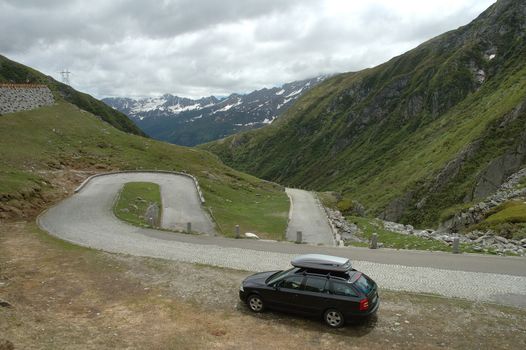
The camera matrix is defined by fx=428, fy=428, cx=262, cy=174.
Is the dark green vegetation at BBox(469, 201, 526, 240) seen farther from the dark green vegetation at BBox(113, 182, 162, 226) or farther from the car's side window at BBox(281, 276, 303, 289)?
the dark green vegetation at BBox(113, 182, 162, 226)

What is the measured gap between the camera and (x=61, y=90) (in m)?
147

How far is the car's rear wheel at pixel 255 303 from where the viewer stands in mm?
17031

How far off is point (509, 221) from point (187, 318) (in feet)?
101

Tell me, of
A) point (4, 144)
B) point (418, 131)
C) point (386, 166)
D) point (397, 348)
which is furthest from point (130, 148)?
point (418, 131)

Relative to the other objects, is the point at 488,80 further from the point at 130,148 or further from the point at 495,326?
the point at 495,326

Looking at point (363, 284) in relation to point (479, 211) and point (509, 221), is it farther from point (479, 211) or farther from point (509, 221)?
point (479, 211)

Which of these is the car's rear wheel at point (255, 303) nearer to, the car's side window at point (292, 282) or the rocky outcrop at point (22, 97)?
the car's side window at point (292, 282)

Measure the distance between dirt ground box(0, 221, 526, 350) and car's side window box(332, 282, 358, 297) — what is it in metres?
1.27

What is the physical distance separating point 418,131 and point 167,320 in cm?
14017

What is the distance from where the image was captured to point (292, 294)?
1638cm

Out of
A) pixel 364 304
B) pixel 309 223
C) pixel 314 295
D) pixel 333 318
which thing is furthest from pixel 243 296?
pixel 309 223

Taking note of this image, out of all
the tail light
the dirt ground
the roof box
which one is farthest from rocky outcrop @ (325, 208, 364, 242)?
the tail light

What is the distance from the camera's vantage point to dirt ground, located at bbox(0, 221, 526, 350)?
14.4 m

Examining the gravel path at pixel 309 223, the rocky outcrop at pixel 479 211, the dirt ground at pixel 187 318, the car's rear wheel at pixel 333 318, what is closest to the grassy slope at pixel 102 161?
the gravel path at pixel 309 223
